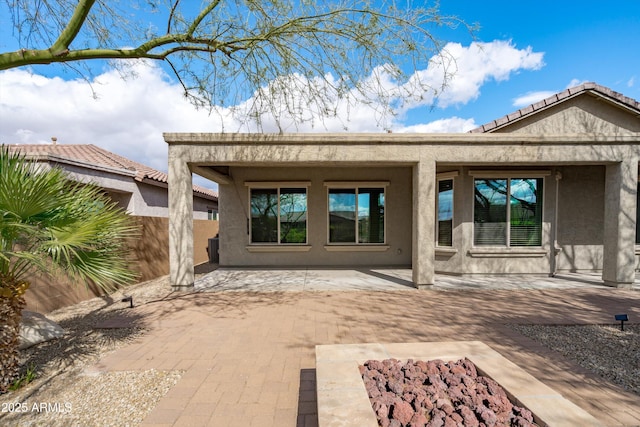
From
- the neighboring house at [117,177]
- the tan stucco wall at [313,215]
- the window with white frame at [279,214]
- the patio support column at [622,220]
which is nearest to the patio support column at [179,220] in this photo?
the tan stucco wall at [313,215]

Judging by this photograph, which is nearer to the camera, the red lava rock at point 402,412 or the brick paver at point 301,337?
the red lava rock at point 402,412

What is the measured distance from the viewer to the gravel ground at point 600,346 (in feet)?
11.1

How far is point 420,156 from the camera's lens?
6.89 metres

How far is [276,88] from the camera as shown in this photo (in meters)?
5.88

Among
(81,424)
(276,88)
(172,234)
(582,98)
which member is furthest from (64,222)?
(582,98)

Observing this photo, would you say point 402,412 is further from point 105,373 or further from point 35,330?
point 35,330

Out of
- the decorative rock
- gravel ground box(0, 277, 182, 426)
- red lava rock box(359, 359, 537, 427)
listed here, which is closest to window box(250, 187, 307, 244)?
gravel ground box(0, 277, 182, 426)

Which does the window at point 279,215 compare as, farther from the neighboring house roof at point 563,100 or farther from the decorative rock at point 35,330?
the decorative rock at point 35,330

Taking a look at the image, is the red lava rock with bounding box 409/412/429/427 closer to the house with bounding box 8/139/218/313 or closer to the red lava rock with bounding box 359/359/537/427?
the red lava rock with bounding box 359/359/537/427

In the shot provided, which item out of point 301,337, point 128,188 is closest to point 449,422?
point 301,337

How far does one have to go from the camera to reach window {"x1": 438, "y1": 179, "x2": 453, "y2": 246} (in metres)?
8.50

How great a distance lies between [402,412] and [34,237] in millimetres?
3957

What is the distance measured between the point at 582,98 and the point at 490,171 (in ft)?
13.2

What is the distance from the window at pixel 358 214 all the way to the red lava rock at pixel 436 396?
7.29 metres
